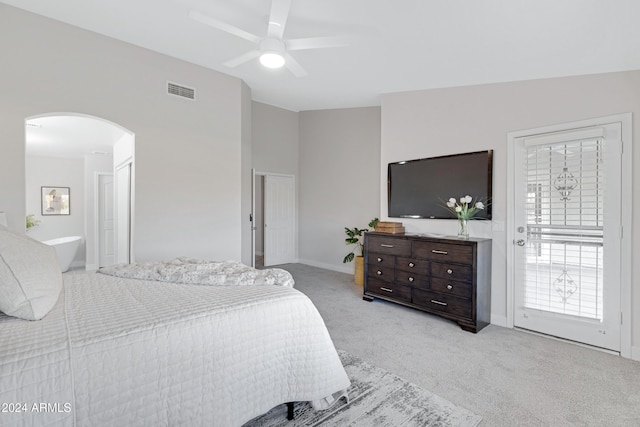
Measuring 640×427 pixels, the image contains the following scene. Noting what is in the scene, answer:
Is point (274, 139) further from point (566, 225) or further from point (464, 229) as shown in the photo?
point (566, 225)

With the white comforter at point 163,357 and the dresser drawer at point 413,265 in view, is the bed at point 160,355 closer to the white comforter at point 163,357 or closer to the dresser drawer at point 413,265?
the white comforter at point 163,357

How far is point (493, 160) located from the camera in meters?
3.47

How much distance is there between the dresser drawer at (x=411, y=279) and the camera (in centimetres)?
361

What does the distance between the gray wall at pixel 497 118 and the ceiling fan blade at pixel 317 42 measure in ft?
6.41

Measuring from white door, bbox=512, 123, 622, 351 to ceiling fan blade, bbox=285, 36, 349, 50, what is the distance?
2168 millimetres

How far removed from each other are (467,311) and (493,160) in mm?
1663

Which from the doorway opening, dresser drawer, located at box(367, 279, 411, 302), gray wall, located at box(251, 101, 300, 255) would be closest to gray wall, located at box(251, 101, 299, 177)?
gray wall, located at box(251, 101, 300, 255)

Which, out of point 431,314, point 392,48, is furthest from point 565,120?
point 431,314

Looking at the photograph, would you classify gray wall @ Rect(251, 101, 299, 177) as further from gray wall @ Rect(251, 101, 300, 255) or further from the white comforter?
the white comforter

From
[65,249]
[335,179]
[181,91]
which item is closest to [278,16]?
[181,91]

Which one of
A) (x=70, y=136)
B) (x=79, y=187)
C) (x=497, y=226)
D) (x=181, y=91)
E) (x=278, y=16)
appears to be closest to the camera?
(x=278, y=16)

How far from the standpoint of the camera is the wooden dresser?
321 cm

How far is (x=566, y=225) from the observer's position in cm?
296

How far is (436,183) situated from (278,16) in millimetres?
2640
